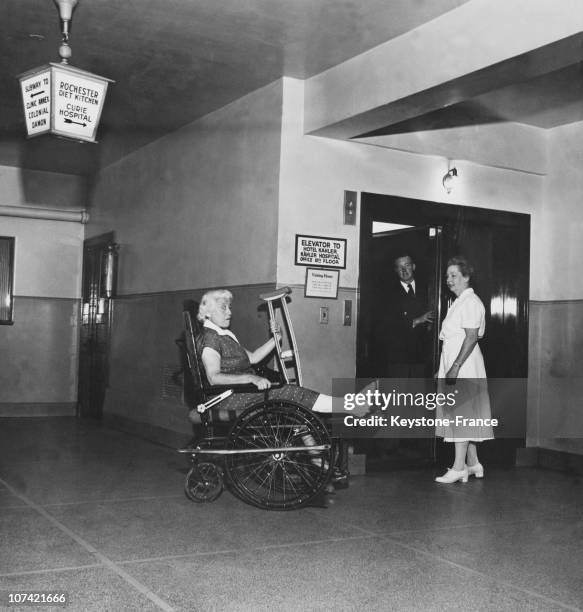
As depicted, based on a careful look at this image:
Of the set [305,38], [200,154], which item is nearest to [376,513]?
[305,38]

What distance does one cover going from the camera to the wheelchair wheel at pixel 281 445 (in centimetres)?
445

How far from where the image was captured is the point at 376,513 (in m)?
4.60

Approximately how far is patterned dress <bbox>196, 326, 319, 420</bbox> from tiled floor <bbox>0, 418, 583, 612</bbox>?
0.58m

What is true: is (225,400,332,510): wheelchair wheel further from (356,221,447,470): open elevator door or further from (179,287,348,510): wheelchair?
(356,221,447,470): open elevator door

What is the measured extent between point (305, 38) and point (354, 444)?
9.51ft

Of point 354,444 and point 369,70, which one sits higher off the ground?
point 369,70

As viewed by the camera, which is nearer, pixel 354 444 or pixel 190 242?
pixel 354 444

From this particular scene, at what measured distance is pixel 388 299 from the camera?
6.38 meters

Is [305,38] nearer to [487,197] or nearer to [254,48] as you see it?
[254,48]

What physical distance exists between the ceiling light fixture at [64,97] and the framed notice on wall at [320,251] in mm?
1748

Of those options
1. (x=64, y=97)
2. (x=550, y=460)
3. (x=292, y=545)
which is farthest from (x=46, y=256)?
(x=292, y=545)

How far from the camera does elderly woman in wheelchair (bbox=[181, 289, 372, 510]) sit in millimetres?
4473

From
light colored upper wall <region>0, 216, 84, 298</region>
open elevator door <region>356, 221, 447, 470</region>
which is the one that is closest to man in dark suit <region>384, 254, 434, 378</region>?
open elevator door <region>356, 221, 447, 470</region>

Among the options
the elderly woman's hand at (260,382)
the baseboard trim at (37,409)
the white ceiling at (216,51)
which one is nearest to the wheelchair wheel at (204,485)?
the elderly woman's hand at (260,382)
